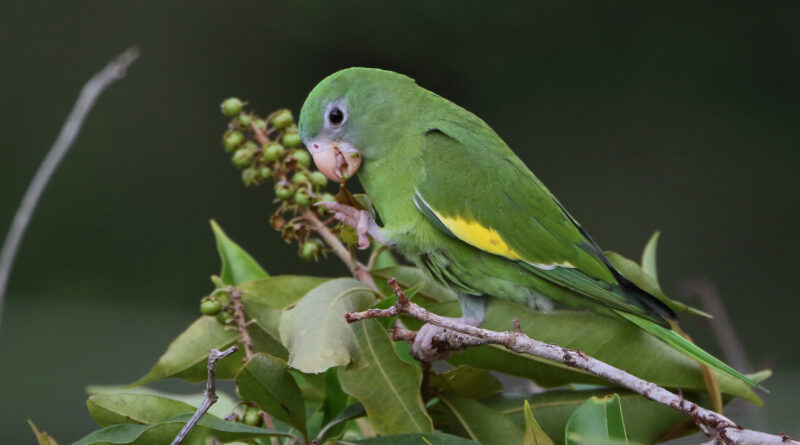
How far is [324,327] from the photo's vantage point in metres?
0.77

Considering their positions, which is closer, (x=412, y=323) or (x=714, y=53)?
(x=412, y=323)

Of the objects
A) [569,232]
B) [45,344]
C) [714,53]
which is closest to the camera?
[569,232]

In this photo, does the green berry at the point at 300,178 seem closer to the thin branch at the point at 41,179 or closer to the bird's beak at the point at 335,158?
the bird's beak at the point at 335,158

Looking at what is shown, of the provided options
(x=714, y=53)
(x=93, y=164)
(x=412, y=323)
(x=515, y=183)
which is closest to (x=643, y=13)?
(x=714, y=53)

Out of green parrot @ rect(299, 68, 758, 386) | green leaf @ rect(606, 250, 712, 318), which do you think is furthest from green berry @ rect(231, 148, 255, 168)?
green leaf @ rect(606, 250, 712, 318)

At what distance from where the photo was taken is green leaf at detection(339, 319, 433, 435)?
0.77 metres

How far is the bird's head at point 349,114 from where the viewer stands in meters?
1.12

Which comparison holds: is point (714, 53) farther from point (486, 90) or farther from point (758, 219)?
point (486, 90)

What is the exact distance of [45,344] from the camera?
120 inches

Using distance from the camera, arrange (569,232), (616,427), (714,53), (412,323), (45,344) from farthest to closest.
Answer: (714,53), (45,344), (569,232), (412,323), (616,427)

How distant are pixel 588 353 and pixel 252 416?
373mm

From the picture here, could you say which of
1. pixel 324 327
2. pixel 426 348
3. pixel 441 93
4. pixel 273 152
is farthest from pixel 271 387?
pixel 441 93

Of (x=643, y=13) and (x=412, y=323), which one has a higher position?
(x=643, y=13)

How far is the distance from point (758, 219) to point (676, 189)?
1.22 ft
